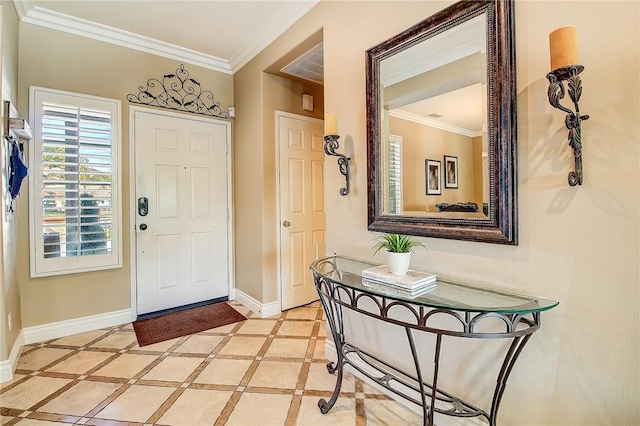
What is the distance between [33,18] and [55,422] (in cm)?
299

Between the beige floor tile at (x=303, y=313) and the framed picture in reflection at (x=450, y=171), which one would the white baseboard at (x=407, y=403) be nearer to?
the beige floor tile at (x=303, y=313)

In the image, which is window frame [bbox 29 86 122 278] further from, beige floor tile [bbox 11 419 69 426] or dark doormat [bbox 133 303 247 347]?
beige floor tile [bbox 11 419 69 426]

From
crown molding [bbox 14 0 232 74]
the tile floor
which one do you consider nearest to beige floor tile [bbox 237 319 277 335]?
the tile floor

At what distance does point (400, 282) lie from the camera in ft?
4.42

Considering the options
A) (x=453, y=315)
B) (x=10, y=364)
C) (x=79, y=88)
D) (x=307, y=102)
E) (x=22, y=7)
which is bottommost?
(x=10, y=364)

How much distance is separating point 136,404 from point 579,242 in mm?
2321

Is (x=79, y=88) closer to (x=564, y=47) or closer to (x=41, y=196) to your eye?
(x=41, y=196)

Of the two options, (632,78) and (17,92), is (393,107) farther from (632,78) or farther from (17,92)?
(17,92)

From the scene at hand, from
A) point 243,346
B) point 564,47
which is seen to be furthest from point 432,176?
point 243,346

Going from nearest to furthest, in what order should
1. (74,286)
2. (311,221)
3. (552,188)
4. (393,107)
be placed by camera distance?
(552,188), (393,107), (74,286), (311,221)

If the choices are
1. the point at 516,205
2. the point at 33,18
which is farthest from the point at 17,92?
the point at 516,205

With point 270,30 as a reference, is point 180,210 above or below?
below

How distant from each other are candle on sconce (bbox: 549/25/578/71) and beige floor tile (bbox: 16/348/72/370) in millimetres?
3351

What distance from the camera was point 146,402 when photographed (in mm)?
1783
